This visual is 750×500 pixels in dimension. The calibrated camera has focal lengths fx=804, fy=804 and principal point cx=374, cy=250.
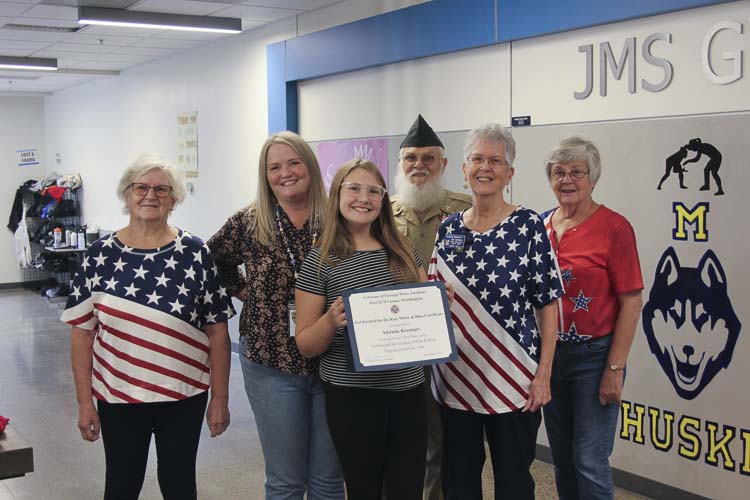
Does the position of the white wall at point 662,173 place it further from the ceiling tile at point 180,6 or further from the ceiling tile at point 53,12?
the ceiling tile at point 53,12

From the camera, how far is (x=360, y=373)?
248 cm

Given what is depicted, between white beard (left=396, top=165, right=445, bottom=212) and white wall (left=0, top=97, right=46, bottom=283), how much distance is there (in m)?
11.0

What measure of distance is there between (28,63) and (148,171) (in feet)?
23.8

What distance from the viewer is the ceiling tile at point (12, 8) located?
238 inches

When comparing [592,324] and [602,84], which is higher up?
[602,84]

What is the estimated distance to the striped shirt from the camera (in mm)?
2482

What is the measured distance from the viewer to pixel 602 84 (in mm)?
4145

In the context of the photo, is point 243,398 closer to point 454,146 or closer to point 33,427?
point 33,427

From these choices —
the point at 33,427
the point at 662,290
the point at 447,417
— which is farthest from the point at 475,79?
the point at 33,427

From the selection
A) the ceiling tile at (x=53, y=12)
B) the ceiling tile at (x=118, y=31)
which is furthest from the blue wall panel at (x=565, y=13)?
the ceiling tile at (x=118, y=31)

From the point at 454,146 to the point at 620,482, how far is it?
2232 mm

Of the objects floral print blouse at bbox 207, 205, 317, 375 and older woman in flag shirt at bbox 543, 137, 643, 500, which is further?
older woman in flag shirt at bbox 543, 137, 643, 500

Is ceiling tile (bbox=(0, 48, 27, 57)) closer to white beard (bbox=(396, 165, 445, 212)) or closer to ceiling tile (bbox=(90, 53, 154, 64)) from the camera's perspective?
ceiling tile (bbox=(90, 53, 154, 64))

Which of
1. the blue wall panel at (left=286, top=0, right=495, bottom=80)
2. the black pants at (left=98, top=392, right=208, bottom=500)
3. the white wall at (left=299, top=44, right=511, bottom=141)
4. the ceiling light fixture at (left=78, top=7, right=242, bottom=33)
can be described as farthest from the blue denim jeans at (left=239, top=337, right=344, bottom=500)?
the ceiling light fixture at (left=78, top=7, right=242, bottom=33)
